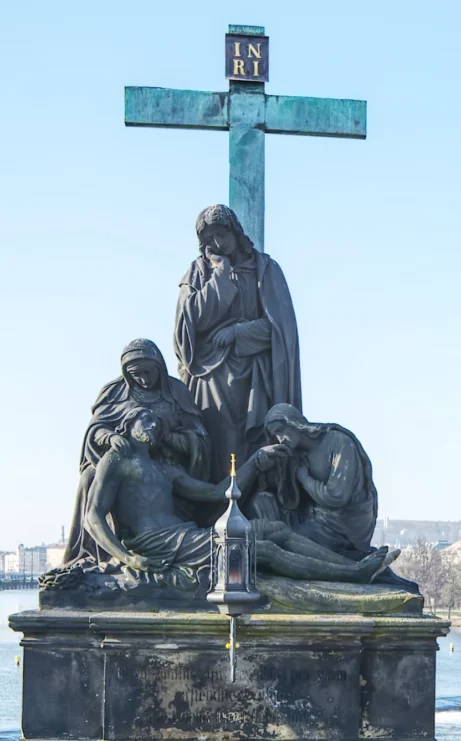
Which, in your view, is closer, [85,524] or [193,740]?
[193,740]

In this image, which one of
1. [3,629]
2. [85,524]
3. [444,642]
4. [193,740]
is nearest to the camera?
[193,740]

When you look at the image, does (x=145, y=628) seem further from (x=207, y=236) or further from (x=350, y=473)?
(x=207, y=236)

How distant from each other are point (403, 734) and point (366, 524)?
1760 mm

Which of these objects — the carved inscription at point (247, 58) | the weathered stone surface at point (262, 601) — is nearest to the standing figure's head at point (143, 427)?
the weathered stone surface at point (262, 601)

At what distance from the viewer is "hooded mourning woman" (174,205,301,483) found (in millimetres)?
12578

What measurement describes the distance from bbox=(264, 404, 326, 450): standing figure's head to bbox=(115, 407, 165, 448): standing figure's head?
0.87 metres

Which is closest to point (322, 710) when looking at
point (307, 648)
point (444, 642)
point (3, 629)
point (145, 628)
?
point (307, 648)

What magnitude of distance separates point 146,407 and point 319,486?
1.52m

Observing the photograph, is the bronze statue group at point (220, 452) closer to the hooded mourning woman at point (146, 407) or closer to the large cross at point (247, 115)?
the hooded mourning woman at point (146, 407)

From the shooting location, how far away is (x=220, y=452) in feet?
41.2

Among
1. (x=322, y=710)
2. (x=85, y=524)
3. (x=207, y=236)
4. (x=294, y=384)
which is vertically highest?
(x=207, y=236)

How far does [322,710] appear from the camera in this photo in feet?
35.2

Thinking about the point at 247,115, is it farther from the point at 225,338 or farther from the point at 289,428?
the point at 289,428

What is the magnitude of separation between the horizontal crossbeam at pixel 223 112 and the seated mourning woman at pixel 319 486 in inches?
142
